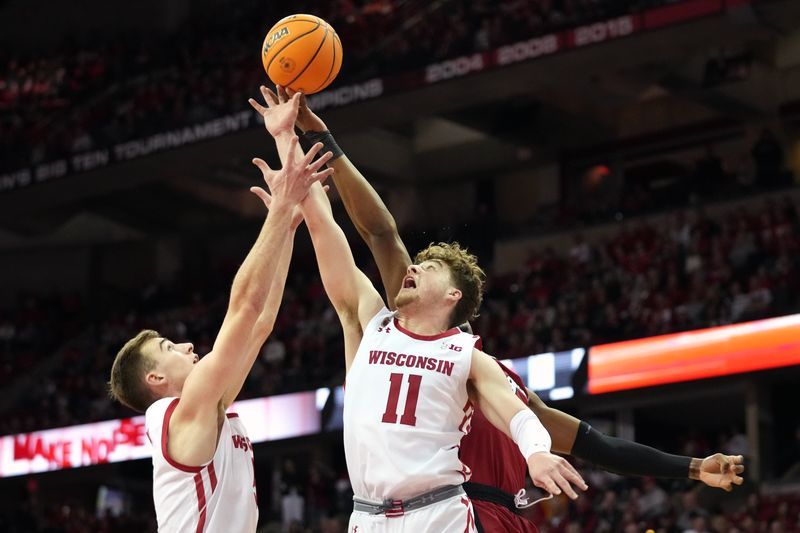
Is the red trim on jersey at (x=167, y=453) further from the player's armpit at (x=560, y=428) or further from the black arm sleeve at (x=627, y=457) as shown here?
the black arm sleeve at (x=627, y=457)

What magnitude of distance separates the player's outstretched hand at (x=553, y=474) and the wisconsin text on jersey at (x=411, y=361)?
0.68 metres

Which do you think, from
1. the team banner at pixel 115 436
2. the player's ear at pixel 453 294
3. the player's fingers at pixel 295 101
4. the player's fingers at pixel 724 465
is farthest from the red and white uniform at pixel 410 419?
the team banner at pixel 115 436

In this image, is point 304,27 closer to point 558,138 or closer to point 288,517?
point 288,517

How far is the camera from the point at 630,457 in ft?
17.6

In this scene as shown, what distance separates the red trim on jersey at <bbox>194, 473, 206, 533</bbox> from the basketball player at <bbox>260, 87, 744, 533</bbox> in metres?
1.09

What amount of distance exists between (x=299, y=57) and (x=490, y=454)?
209 cm

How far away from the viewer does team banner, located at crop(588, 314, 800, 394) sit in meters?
17.0

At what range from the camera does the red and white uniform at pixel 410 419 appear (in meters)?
4.99

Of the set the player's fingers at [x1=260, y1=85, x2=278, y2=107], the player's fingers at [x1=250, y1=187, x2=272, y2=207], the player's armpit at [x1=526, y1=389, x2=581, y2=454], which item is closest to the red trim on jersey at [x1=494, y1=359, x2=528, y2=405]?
the player's armpit at [x1=526, y1=389, x2=581, y2=454]

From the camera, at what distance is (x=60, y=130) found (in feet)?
88.2

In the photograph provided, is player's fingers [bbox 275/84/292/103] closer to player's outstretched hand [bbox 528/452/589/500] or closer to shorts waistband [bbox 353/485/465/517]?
shorts waistband [bbox 353/485/465/517]

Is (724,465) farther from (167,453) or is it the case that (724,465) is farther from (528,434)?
(167,453)

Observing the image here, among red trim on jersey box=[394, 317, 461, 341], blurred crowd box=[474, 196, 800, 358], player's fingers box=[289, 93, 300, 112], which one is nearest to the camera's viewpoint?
red trim on jersey box=[394, 317, 461, 341]

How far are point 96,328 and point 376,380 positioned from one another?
24810 millimetres
